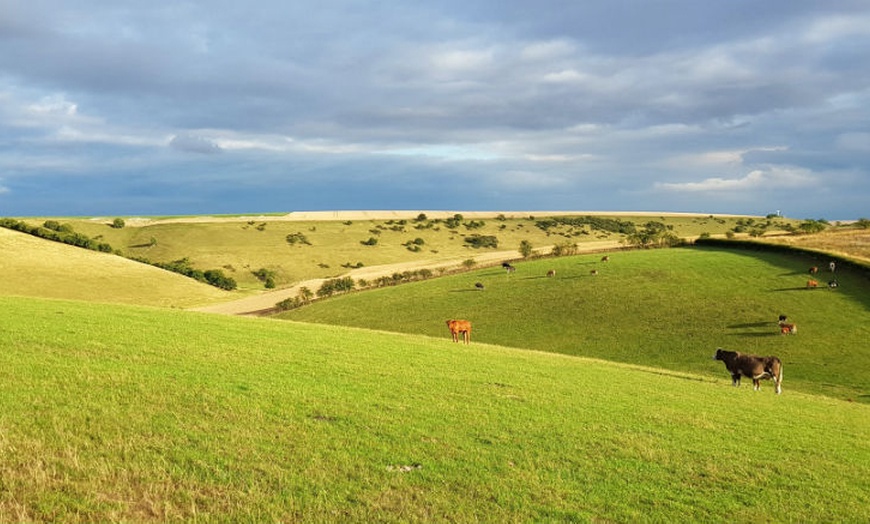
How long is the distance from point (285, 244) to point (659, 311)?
116011 millimetres

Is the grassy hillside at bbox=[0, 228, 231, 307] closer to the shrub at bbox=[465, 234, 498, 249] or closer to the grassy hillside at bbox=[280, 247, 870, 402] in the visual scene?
the grassy hillside at bbox=[280, 247, 870, 402]

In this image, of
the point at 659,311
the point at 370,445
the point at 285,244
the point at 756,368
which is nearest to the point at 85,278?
the point at 285,244

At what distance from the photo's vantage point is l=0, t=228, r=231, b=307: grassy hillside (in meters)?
85.6

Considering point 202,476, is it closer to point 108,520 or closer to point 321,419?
point 108,520

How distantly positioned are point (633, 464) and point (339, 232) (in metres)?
172

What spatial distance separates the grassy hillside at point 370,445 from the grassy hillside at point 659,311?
27.5m

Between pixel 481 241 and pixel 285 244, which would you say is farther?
pixel 481 241

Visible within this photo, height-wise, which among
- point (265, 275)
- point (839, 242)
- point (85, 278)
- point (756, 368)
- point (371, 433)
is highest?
point (839, 242)

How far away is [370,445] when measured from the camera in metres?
12.6

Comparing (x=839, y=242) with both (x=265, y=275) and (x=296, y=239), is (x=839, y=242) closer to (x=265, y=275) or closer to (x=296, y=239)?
(x=265, y=275)

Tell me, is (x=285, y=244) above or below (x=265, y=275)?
above

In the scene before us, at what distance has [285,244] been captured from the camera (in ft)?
518

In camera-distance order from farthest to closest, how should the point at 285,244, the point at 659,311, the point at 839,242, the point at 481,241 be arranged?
the point at 481,241
the point at 285,244
the point at 839,242
the point at 659,311

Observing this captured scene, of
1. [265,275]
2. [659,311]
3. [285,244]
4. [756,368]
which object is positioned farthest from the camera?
[285,244]
